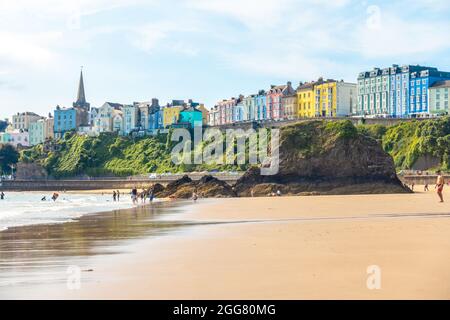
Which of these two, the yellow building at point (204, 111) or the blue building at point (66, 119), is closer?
the yellow building at point (204, 111)

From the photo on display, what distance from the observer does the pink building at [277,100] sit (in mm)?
119831

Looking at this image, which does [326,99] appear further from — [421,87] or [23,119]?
[23,119]

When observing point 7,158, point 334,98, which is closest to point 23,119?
point 7,158

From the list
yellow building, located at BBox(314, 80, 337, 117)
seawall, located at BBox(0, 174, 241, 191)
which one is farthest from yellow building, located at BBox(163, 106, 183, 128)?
yellow building, located at BBox(314, 80, 337, 117)

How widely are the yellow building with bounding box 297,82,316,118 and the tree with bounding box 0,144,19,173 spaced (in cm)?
6018

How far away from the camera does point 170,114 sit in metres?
135

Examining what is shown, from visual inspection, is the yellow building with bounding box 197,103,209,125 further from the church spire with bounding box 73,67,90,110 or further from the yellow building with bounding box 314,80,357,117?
the church spire with bounding box 73,67,90,110

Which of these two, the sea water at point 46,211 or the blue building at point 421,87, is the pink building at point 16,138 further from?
the sea water at point 46,211

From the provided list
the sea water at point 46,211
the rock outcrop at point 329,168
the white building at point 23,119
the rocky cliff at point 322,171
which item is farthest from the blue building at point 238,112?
the sea water at point 46,211

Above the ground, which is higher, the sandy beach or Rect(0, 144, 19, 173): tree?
Rect(0, 144, 19, 173): tree

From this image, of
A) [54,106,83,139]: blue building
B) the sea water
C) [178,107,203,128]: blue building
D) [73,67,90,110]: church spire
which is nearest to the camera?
the sea water

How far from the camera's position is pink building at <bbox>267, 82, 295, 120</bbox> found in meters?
120

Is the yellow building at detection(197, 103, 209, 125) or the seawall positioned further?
the yellow building at detection(197, 103, 209, 125)

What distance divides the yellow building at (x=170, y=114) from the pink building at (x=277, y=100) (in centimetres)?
2191
